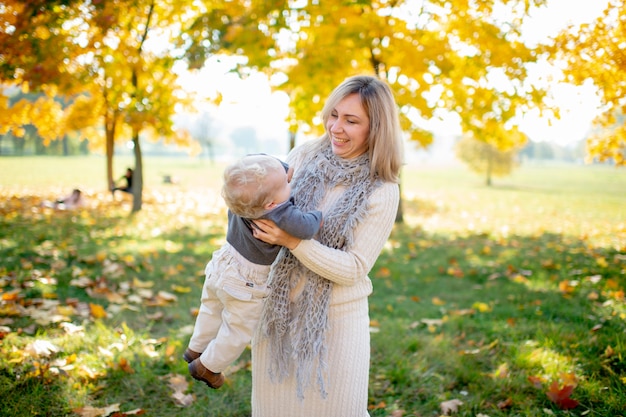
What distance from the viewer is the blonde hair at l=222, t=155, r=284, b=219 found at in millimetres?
1860

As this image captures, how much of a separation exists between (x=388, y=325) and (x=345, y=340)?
2.56 meters

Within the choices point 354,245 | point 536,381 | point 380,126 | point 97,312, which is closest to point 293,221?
point 354,245

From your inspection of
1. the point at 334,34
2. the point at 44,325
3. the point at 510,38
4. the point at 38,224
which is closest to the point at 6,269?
the point at 44,325

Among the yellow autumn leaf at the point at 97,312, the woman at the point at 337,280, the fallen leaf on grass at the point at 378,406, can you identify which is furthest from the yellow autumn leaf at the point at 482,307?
the yellow autumn leaf at the point at 97,312

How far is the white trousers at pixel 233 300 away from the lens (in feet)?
6.84

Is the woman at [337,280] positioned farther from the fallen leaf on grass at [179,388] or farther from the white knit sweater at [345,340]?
the fallen leaf on grass at [179,388]

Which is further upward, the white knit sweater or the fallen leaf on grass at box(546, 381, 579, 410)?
the white knit sweater

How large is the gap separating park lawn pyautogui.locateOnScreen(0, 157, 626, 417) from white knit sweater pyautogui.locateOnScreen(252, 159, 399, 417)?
1.05 meters

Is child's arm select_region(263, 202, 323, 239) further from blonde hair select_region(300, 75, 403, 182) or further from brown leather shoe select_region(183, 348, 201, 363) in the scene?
brown leather shoe select_region(183, 348, 201, 363)

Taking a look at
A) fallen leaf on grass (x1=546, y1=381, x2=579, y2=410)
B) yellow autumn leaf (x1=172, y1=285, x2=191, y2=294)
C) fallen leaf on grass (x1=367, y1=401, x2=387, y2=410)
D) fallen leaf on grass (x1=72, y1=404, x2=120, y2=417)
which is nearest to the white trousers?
fallen leaf on grass (x1=72, y1=404, x2=120, y2=417)

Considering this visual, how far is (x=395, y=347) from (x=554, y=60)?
178 inches

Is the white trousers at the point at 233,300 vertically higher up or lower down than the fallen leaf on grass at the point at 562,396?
higher up

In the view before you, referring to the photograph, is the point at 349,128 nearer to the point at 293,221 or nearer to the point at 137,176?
the point at 293,221

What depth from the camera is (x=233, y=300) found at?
6.91ft
